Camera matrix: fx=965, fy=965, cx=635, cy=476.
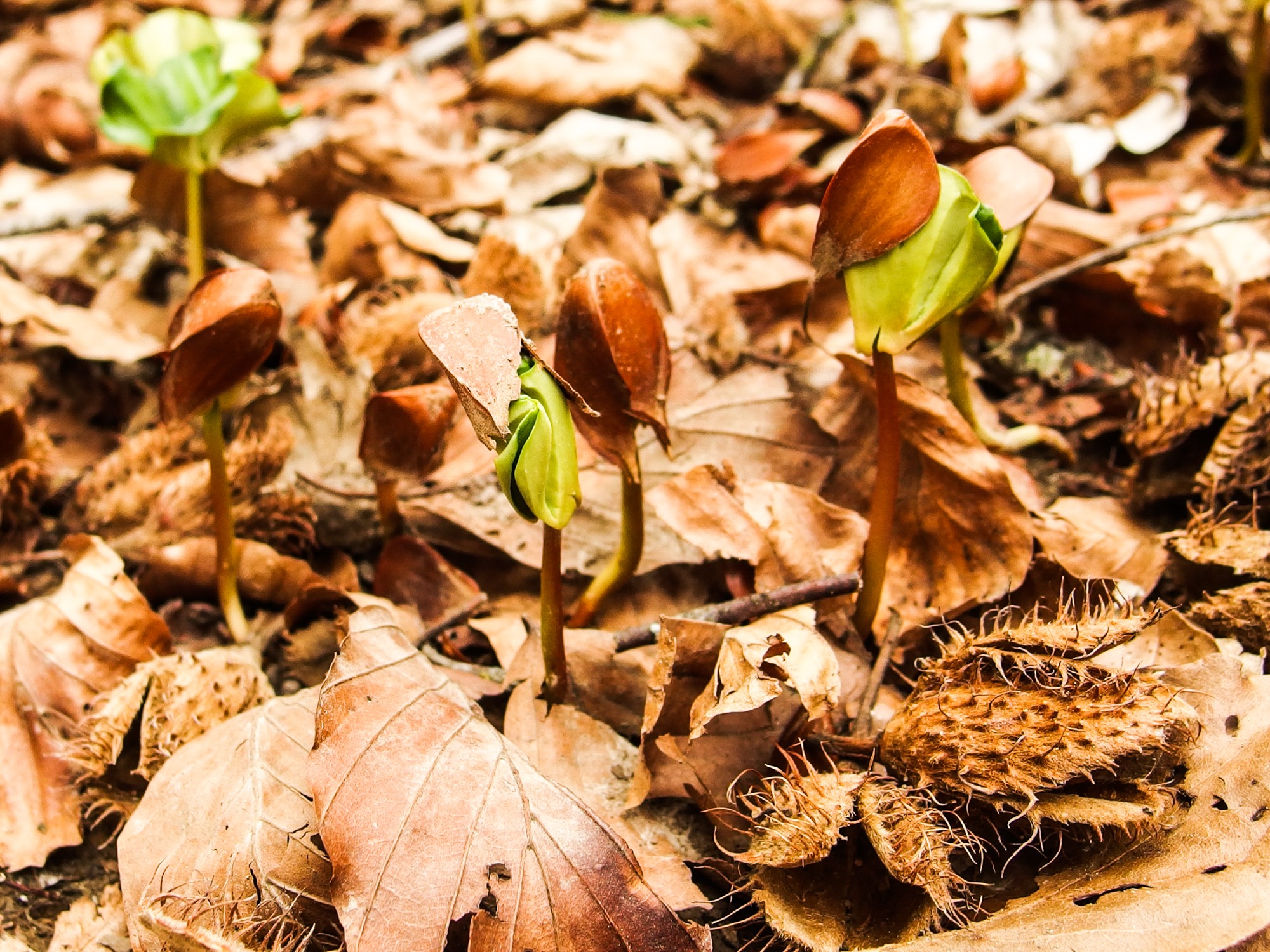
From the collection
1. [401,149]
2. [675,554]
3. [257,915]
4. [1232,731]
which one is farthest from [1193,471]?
[401,149]

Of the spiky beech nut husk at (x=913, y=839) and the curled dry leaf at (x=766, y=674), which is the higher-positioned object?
the curled dry leaf at (x=766, y=674)

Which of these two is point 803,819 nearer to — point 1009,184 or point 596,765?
point 596,765

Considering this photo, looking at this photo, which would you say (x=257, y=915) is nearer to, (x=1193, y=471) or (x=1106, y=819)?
(x=1106, y=819)

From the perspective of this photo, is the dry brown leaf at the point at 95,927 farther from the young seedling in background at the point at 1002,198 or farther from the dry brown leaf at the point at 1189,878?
the young seedling in background at the point at 1002,198

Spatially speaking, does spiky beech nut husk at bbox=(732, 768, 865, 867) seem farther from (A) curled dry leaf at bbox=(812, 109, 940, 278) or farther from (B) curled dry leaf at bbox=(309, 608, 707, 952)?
(A) curled dry leaf at bbox=(812, 109, 940, 278)

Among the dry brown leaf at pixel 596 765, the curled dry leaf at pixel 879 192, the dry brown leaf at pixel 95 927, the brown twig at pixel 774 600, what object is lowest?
the dry brown leaf at pixel 95 927

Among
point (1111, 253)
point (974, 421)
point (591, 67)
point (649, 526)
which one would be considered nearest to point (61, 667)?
point (649, 526)

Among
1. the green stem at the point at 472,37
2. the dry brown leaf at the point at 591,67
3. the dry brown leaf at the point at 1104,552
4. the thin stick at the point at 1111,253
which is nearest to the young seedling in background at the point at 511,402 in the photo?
the dry brown leaf at the point at 1104,552
